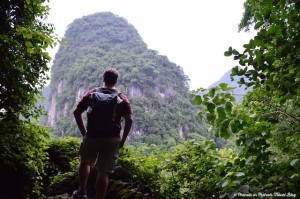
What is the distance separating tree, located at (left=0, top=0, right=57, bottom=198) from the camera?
3.21 metres

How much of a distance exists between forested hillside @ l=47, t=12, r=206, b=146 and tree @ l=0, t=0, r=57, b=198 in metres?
44.7

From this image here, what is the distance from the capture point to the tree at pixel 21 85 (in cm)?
321

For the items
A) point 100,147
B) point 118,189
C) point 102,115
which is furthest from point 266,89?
point 118,189

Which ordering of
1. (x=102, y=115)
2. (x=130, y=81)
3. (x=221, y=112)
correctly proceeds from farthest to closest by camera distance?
(x=130, y=81) → (x=102, y=115) → (x=221, y=112)

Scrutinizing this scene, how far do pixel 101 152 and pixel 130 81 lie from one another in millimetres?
65945

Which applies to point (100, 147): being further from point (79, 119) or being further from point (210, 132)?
point (210, 132)

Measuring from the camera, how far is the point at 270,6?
6.47ft

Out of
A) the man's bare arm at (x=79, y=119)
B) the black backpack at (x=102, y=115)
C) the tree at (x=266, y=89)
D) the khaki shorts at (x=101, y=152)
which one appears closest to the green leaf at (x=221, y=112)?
the tree at (x=266, y=89)

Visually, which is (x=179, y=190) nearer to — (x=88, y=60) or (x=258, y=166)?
(x=258, y=166)

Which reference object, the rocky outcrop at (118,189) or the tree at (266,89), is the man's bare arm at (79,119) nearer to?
the rocky outcrop at (118,189)

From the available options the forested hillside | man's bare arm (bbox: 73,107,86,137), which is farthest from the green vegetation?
the forested hillside

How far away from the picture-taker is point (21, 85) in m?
3.43

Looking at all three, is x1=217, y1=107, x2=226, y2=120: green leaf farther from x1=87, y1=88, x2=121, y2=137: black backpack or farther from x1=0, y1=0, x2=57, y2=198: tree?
x1=0, y1=0, x2=57, y2=198: tree

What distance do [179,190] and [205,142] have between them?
128cm
